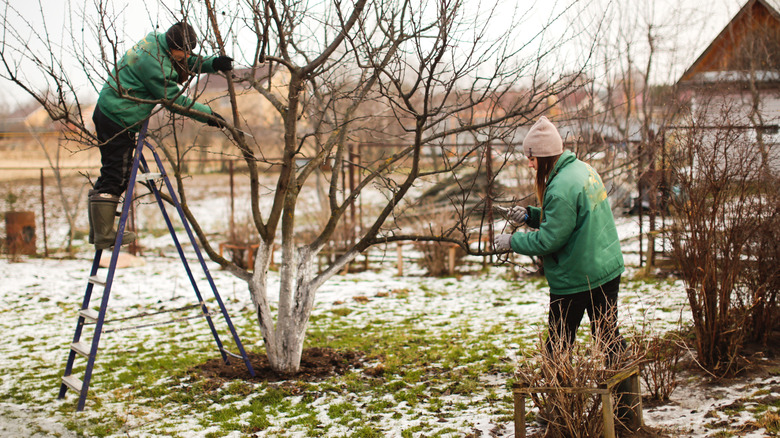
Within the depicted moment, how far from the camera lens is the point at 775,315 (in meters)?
4.25

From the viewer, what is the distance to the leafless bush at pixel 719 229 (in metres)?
3.81

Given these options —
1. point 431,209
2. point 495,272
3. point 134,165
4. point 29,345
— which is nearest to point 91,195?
point 134,165

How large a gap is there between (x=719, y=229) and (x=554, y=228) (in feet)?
5.19

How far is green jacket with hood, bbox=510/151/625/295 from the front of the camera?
2.97 metres

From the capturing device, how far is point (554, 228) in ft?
9.75

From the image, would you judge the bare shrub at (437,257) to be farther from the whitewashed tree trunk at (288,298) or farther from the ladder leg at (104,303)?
the ladder leg at (104,303)

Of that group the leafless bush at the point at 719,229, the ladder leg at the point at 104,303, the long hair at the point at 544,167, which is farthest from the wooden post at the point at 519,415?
the ladder leg at the point at 104,303

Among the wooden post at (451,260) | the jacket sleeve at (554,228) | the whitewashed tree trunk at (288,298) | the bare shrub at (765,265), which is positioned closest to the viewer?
the jacket sleeve at (554,228)

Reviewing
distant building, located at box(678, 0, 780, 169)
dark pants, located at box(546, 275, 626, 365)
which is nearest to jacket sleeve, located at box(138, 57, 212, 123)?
dark pants, located at box(546, 275, 626, 365)

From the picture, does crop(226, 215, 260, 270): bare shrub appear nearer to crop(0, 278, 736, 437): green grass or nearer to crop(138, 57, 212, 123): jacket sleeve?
crop(0, 278, 736, 437): green grass

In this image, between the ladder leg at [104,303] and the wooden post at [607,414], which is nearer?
the wooden post at [607,414]

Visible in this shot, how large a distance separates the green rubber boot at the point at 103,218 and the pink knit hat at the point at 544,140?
282 cm

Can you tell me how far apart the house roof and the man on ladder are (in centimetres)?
984

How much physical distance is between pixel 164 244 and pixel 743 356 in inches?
487
